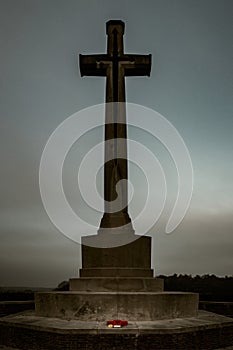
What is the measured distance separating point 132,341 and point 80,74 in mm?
7832

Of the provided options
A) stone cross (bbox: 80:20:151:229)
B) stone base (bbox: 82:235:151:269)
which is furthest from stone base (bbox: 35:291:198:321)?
stone cross (bbox: 80:20:151:229)

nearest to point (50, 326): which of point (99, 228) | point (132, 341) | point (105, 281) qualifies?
point (132, 341)

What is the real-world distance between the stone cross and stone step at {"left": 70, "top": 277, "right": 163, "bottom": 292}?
1.51m

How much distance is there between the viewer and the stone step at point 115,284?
941 centimetres

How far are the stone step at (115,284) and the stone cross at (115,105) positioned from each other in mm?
1515

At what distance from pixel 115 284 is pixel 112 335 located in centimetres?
227

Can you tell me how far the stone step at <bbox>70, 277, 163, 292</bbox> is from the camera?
30.9 feet

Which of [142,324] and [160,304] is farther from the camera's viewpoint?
[160,304]

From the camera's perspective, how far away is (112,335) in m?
7.17

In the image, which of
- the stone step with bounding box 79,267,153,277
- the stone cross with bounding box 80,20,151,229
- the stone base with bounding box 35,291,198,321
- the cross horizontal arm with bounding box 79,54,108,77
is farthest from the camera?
the cross horizontal arm with bounding box 79,54,108,77

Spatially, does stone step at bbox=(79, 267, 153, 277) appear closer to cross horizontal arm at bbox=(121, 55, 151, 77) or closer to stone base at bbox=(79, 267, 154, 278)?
stone base at bbox=(79, 267, 154, 278)

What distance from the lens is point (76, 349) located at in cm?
707

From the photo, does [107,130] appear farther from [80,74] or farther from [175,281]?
[175,281]

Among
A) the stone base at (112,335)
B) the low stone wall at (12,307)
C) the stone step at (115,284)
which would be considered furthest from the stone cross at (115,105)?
the low stone wall at (12,307)
